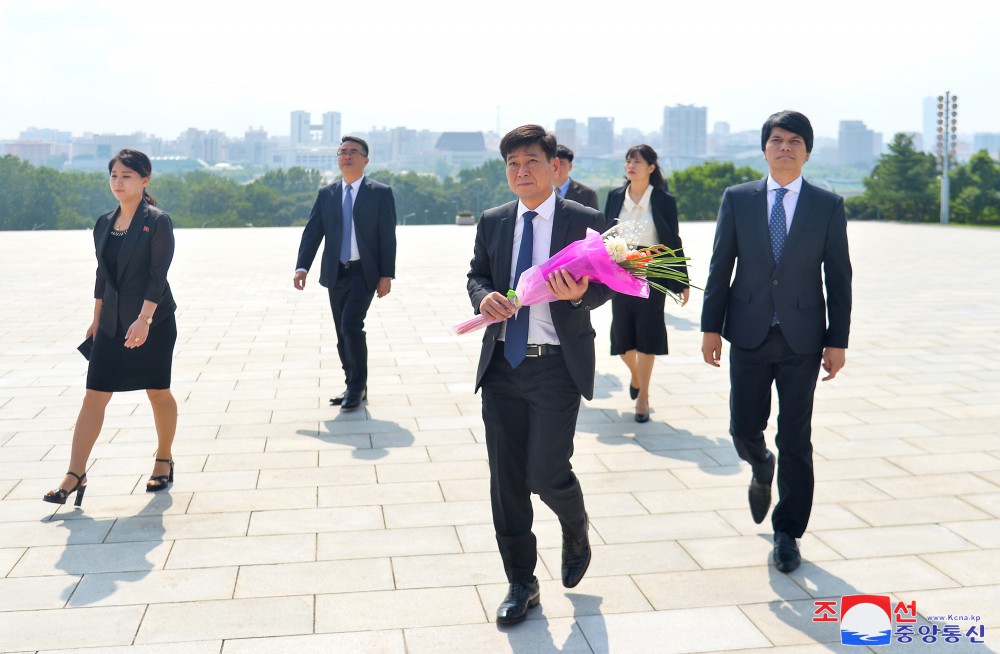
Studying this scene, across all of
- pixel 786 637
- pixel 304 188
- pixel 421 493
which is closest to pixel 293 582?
Result: pixel 421 493

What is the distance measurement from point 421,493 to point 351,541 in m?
0.74

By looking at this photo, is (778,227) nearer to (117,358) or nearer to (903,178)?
(117,358)

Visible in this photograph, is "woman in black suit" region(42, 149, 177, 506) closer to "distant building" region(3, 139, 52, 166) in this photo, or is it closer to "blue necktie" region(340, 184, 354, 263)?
"blue necktie" region(340, 184, 354, 263)

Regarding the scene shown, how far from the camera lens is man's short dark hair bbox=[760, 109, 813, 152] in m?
4.12

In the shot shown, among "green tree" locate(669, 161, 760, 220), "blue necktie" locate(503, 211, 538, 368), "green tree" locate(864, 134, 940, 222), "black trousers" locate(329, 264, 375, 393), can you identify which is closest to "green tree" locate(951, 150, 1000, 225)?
"green tree" locate(864, 134, 940, 222)

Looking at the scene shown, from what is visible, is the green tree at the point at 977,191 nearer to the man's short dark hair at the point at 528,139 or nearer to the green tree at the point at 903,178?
the green tree at the point at 903,178

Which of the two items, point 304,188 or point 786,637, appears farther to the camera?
point 304,188

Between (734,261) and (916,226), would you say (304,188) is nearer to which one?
(916,226)

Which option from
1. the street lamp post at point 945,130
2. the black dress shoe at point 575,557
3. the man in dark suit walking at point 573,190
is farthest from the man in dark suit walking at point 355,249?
the street lamp post at point 945,130

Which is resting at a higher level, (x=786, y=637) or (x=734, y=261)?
(x=734, y=261)

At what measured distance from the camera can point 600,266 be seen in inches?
135

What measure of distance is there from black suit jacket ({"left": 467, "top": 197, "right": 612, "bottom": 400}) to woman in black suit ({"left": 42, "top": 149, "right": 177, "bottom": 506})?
1.96 m

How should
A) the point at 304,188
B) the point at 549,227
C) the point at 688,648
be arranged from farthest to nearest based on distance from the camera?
1. the point at 304,188
2. the point at 549,227
3. the point at 688,648

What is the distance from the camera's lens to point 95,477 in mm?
5504
